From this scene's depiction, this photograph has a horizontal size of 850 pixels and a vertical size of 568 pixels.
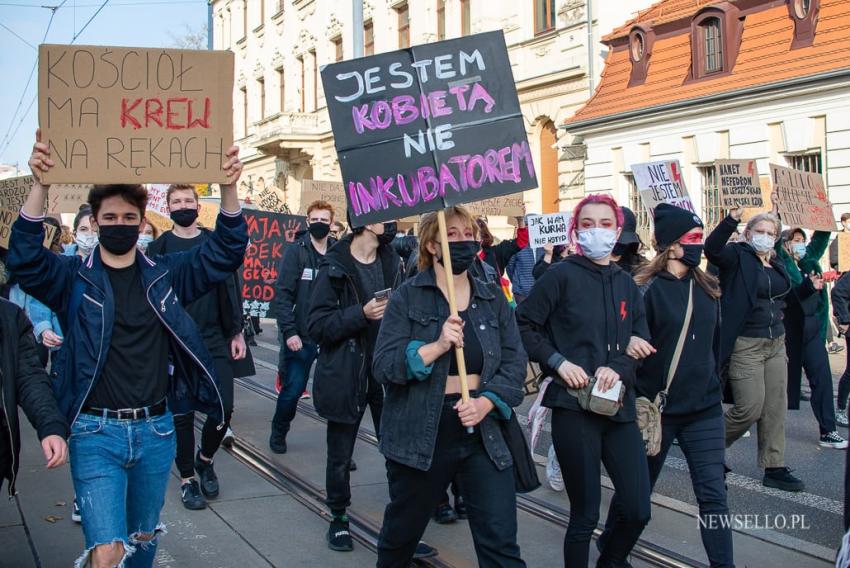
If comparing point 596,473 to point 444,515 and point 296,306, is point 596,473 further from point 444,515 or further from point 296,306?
point 296,306

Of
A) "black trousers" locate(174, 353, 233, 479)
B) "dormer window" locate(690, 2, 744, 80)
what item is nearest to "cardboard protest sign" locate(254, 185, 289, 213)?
"dormer window" locate(690, 2, 744, 80)

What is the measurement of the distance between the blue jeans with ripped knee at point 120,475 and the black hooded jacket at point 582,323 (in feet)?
5.45

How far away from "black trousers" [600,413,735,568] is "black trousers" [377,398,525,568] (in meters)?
0.74

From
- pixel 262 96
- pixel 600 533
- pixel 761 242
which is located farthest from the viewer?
pixel 262 96

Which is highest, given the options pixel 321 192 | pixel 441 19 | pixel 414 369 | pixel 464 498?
pixel 441 19

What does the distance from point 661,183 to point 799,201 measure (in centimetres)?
188

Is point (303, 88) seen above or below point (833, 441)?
above

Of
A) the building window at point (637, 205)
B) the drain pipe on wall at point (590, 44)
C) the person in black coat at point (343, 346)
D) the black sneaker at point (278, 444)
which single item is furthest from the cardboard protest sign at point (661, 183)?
the drain pipe on wall at point (590, 44)

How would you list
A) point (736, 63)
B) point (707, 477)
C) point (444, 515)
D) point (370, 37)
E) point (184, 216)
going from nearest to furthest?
point (707, 477), point (444, 515), point (184, 216), point (736, 63), point (370, 37)

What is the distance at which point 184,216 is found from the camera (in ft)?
20.6

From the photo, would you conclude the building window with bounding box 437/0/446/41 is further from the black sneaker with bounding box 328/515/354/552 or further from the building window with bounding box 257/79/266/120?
the black sneaker with bounding box 328/515/354/552

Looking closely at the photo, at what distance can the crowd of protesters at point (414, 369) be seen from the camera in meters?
3.83

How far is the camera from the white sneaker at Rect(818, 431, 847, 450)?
825 centimetres

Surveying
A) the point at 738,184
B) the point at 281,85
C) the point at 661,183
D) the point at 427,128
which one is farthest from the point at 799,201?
the point at 281,85
